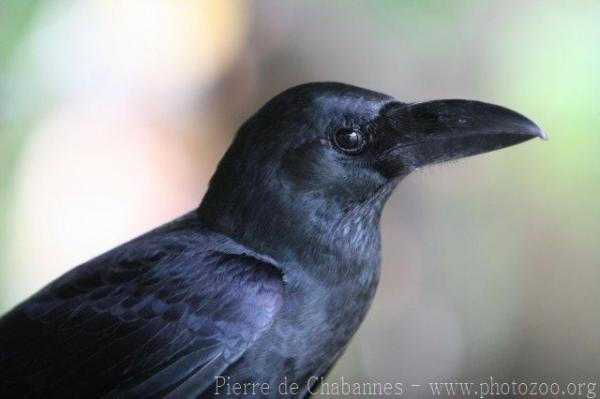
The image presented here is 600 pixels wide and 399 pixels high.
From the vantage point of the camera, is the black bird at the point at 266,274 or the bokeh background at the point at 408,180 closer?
the black bird at the point at 266,274

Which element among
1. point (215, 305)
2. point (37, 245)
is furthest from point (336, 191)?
point (37, 245)

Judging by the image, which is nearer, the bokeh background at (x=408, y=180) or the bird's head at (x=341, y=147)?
the bird's head at (x=341, y=147)

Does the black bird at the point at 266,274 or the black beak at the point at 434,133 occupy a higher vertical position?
the black beak at the point at 434,133

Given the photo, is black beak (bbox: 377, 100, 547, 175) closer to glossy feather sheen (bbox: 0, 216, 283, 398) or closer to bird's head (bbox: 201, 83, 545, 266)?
bird's head (bbox: 201, 83, 545, 266)

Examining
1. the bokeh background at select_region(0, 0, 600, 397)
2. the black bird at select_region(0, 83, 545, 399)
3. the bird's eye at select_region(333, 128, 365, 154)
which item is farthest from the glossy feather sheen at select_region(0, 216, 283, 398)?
the bokeh background at select_region(0, 0, 600, 397)

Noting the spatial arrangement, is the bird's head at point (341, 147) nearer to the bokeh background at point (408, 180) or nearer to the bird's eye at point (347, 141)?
the bird's eye at point (347, 141)

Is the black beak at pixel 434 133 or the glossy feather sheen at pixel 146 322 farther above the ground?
the black beak at pixel 434 133

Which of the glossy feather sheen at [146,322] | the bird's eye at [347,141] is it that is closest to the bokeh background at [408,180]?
the glossy feather sheen at [146,322]

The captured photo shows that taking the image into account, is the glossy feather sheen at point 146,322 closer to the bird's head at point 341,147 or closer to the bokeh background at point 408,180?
the bird's head at point 341,147
